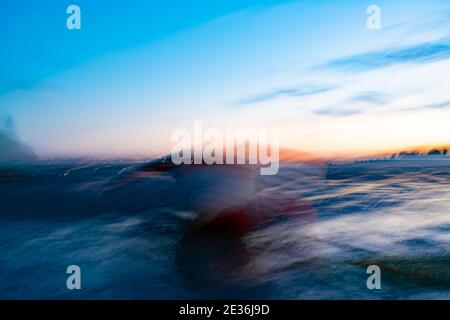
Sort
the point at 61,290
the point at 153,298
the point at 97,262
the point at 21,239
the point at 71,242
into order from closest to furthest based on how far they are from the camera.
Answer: the point at 153,298 → the point at 61,290 → the point at 97,262 → the point at 71,242 → the point at 21,239

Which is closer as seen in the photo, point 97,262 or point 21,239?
point 97,262

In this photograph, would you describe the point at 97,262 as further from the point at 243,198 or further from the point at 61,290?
the point at 243,198
